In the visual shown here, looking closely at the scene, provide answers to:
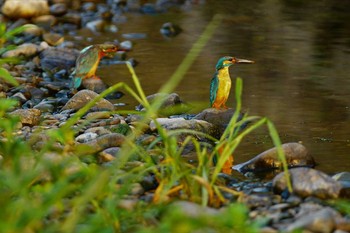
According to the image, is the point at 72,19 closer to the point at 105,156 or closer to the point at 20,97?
the point at 20,97

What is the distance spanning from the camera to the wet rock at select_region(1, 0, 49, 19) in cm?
1070

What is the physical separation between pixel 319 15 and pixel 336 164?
609cm

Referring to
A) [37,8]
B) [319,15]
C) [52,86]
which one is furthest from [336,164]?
[37,8]

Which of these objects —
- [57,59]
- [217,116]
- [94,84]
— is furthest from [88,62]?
[217,116]

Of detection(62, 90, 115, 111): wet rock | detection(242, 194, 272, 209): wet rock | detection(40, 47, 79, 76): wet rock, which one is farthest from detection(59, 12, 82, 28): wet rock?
detection(242, 194, 272, 209): wet rock

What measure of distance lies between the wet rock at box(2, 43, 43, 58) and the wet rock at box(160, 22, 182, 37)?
5.73 feet

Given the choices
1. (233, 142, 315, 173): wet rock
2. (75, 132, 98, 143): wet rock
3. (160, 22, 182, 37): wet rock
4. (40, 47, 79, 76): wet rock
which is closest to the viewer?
(233, 142, 315, 173): wet rock

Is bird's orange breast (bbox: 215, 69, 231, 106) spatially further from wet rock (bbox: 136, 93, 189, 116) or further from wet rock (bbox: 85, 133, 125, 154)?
wet rock (bbox: 85, 133, 125, 154)

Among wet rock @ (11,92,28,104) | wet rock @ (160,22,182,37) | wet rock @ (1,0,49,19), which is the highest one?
wet rock @ (11,92,28,104)

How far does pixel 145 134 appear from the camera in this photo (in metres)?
5.17

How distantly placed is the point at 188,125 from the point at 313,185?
1.48 meters

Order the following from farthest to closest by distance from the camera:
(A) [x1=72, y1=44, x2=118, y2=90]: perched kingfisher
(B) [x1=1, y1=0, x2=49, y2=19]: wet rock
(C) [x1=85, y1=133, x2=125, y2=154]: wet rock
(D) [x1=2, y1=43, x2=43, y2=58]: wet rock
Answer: (B) [x1=1, y1=0, x2=49, y2=19]: wet rock
(D) [x1=2, y1=43, x2=43, y2=58]: wet rock
(A) [x1=72, y1=44, x2=118, y2=90]: perched kingfisher
(C) [x1=85, y1=133, x2=125, y2=154]: wet rock

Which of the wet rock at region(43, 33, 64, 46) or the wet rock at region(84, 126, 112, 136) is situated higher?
the wet rock at region(84, 126, 112, 136)

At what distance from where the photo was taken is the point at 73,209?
3137 millimetres
